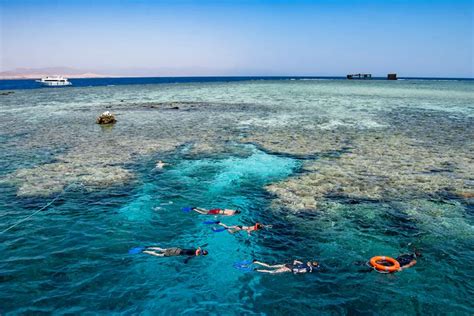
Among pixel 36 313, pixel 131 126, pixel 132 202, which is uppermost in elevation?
pixel 131 126

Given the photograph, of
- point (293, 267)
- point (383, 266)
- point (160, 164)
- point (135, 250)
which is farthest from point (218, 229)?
point (160, 164)

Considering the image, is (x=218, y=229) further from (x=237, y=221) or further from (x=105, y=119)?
(x=105, y=119)

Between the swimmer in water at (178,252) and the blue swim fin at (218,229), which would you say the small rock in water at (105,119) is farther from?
the swimmer in water at (178,252)

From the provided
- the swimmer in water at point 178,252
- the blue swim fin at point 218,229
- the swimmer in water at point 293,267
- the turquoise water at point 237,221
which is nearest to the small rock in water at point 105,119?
the turquoise water at point 237,221

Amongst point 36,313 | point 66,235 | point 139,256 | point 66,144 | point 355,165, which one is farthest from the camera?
point 66,144

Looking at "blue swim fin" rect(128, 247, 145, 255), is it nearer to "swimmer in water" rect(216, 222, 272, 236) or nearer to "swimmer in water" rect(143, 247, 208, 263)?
"swimmer in water" rect(143, 247, 208, 263)

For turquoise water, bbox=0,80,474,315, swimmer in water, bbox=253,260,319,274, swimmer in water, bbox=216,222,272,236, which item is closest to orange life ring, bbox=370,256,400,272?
turquoise water, bbox=0,80,474,315

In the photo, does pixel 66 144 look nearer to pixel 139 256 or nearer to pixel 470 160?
pixel 139 256

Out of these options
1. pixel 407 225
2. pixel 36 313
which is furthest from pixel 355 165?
pixel 36 313
